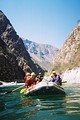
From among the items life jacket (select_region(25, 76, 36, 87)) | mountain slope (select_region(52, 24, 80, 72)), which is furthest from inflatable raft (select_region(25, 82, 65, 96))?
mountain slope (select_region(52, 24, 80, 72))

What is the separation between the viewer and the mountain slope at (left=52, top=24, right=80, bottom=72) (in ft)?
418

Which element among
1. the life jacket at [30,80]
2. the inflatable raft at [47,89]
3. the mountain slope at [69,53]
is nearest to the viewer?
the inflatable raft at [47,89]

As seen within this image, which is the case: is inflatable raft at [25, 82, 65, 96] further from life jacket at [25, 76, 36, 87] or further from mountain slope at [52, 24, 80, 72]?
mountain slope at [52, 24, 80, 72]

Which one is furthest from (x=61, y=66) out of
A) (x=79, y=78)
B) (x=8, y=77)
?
(x=79, y=78)

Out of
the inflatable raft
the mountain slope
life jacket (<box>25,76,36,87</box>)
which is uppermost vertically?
the mountain slope

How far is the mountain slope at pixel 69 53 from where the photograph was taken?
12731 cm

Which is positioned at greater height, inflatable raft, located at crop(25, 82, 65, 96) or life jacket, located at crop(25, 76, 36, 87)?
life jacket, located at crop(25, 76, 36, 87)

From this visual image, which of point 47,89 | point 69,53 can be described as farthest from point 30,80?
point 69,53

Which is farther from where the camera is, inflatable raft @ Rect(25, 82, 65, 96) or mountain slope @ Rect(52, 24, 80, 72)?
mountain slope @ Rect(52, 24, 80, 72)

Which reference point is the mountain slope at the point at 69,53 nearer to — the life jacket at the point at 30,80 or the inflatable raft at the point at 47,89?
the life jacket at the point at 30,80

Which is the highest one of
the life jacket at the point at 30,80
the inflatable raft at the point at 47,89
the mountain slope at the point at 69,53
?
the mountain slope at the point at 69,53

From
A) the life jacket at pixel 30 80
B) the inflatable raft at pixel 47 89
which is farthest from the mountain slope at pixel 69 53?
the inflatable raft at pixel 47 89

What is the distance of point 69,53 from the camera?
139750mm

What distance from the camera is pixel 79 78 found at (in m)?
88.2
